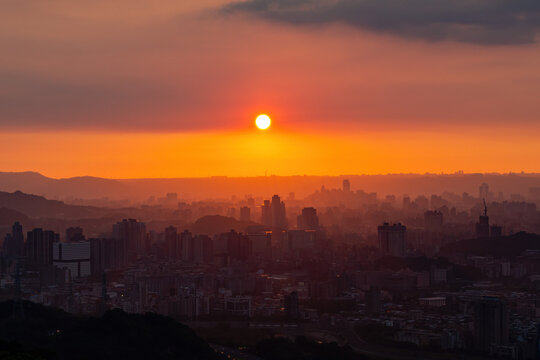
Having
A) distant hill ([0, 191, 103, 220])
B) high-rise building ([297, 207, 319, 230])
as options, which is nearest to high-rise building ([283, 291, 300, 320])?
high-rise building ([297, 207, 319, 230])

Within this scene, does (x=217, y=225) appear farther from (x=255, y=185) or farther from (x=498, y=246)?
(x=255, y=185)

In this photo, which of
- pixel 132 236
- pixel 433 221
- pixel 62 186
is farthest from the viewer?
pixel 62 186

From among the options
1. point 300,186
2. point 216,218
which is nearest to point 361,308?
point 216,218

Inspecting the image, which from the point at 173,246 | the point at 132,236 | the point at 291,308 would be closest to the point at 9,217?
the point at 132,236

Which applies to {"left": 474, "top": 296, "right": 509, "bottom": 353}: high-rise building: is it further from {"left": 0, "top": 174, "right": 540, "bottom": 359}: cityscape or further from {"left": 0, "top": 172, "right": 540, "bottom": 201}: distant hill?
{"left": 0, "top": 172, "right": 540, "bottom": 201}: distant hill

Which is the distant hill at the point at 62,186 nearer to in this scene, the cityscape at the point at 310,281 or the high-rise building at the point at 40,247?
the cityscape at the point at 310,281

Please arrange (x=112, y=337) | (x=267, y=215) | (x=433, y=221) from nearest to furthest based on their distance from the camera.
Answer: (x=112, y=337)
(x=433, y=221)
(x=267, y=215)

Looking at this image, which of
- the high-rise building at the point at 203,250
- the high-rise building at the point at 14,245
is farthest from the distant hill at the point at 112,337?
the high-rise building at the point at 203,250
